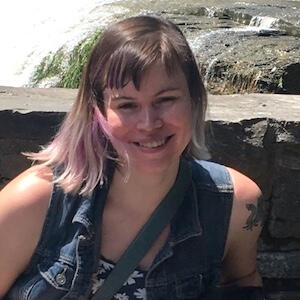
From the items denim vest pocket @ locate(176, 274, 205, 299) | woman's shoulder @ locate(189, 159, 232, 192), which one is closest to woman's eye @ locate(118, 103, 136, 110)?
woman's shoulder @ locate(189, 159, 232, 192)

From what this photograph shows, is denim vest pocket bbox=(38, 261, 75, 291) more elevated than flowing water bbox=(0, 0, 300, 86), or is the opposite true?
denim vest pocket bbox=(38, 261, 75, 291)

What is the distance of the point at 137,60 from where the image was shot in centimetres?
202

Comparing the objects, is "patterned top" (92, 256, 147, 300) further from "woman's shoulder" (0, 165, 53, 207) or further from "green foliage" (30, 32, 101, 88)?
"green foliage" (30, 32, 101, 88)

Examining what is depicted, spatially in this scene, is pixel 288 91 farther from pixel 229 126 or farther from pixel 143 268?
pixel 143 268

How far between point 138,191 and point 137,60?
37 cm

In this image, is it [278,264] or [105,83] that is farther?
[278,264]

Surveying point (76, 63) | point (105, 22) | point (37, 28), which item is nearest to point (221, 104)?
point (76, 63)

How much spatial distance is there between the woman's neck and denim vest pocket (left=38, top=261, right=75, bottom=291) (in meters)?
0.21

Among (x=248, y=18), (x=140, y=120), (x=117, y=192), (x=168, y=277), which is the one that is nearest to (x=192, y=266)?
(x=168, y=277)

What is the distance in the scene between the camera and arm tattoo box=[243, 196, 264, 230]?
2.33 meters

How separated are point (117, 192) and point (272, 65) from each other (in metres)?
4.15

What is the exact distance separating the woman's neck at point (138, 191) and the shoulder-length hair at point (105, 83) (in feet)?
0.24

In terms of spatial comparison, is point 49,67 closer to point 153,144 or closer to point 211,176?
point 211,176

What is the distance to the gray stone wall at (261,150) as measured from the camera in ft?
9.22
